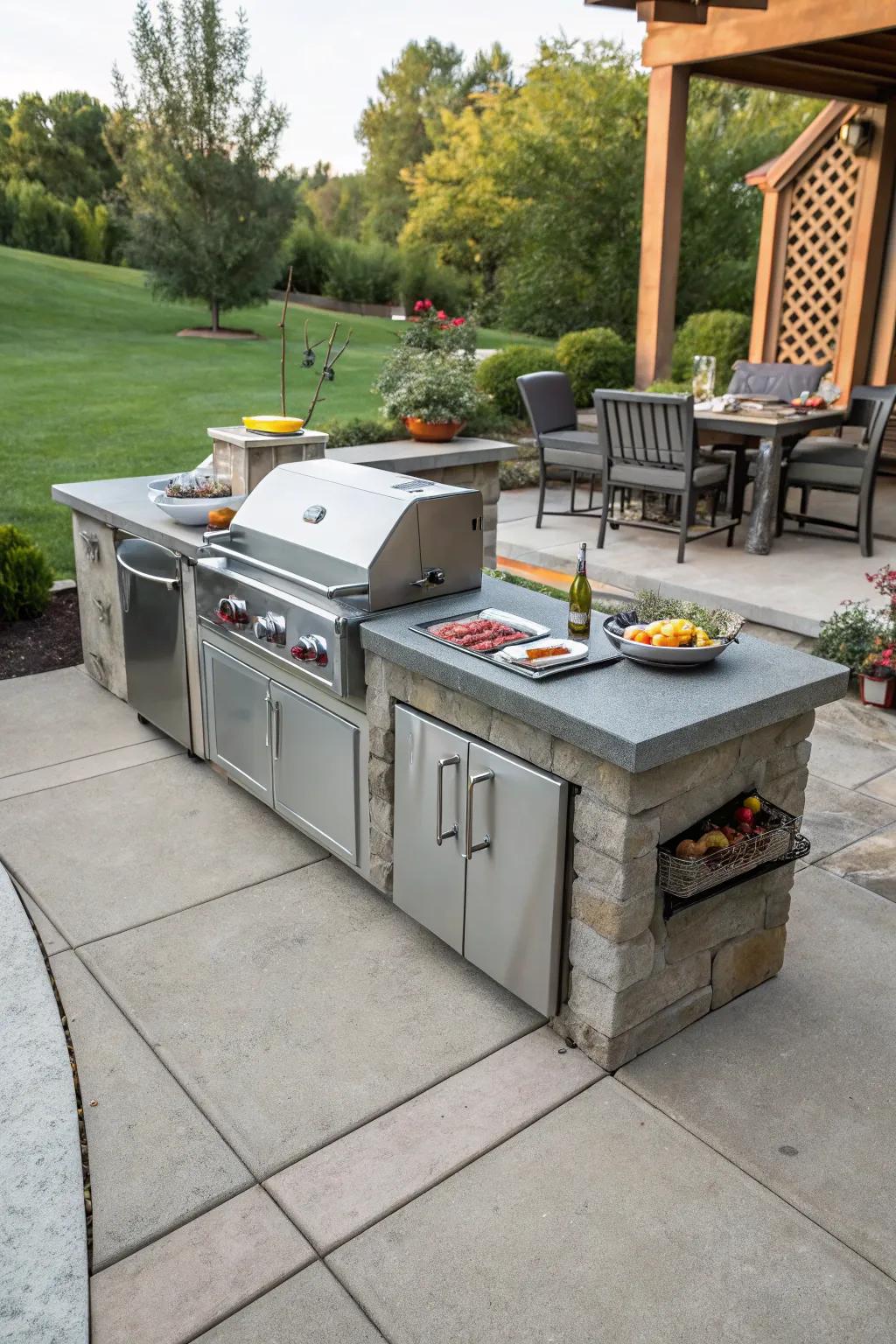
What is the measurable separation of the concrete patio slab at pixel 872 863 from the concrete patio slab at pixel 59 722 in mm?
2801

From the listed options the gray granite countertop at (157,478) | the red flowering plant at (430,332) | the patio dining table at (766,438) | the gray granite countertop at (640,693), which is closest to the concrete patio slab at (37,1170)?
the gray granite countertop at (640,693)

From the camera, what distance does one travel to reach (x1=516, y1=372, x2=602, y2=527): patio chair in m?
7.34

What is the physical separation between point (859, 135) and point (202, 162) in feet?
45.3

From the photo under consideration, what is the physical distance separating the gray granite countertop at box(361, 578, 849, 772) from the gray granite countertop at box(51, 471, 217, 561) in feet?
4.13

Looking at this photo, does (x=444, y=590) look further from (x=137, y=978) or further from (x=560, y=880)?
(x=137, y=978)

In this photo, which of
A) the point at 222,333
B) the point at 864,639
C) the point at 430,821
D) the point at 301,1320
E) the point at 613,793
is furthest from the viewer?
the point at 222,333

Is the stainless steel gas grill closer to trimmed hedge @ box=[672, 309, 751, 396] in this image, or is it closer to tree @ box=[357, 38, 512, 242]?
trimmed hedge @ box=[672, 309, 751, 396]

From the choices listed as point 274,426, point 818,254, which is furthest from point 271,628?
point 818,254

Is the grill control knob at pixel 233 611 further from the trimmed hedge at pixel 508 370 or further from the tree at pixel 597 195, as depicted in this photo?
the tree at pixel 597 195

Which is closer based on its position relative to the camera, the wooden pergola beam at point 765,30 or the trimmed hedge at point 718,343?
the wooden pergola beam at point 765,30

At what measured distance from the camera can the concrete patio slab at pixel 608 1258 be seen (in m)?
1.87

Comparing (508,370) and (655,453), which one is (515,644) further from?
(508,370)

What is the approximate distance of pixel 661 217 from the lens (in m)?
8.28

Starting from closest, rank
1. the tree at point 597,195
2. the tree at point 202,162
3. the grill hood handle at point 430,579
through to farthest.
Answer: the grill hood handle at point 430,579
the tree at point 202,162
the tree at point 597,195
